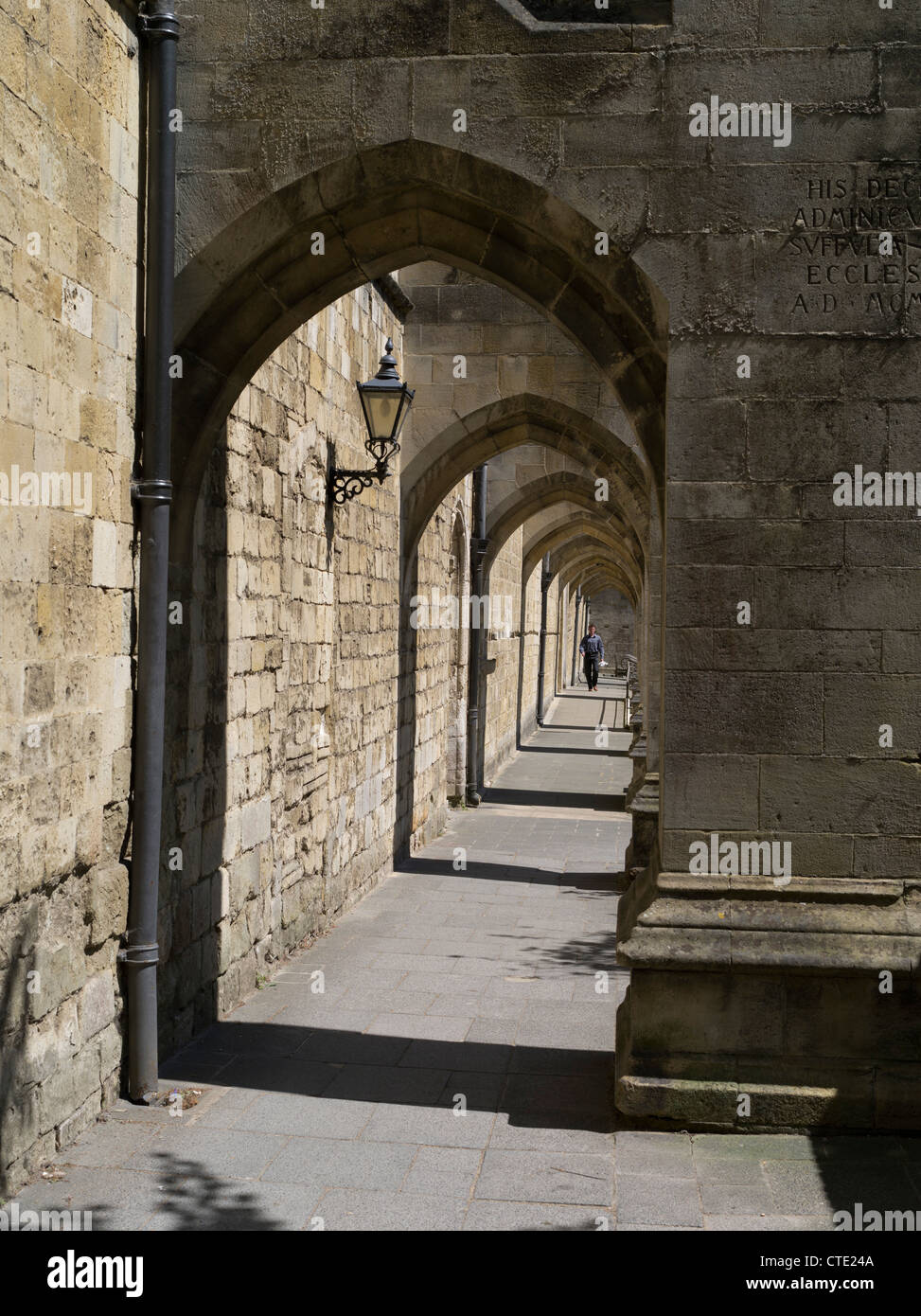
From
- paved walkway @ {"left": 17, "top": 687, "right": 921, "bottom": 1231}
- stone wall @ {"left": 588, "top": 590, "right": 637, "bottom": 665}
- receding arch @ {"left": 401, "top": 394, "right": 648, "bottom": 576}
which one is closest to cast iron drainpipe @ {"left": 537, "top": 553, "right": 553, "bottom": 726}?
receding arch @ {"left": 401, "top": 394, "right": 648, "bottom": 576}

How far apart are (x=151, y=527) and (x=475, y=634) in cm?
1058

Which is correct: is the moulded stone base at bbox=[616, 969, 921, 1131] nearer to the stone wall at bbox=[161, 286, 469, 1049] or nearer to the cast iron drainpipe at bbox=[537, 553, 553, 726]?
the stone wall at bbox=[161, 286, 469, 1049]

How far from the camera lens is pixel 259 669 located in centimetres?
616

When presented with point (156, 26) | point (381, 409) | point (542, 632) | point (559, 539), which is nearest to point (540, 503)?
point (559, 539)

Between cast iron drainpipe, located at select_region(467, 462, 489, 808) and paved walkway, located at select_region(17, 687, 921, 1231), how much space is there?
6901mm

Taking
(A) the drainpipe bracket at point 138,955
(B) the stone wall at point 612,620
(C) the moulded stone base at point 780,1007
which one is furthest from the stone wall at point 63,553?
(B) the stone wall at point 612,620

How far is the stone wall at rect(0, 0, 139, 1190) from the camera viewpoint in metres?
3.46

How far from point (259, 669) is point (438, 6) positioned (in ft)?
9.84

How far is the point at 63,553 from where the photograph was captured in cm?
379

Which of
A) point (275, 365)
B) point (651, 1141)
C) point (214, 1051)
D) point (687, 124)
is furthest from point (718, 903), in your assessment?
point (275, 365)

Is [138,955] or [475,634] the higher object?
[475,634]

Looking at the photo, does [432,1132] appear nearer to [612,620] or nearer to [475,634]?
[475,634]

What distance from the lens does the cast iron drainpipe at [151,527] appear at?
4.34 meters

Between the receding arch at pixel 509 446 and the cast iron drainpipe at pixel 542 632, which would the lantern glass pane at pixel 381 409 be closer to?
the receding arch at pixel 509 446
